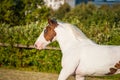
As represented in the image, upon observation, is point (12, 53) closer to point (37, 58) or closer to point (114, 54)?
point (37, 58)

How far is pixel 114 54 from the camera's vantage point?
21.4ft

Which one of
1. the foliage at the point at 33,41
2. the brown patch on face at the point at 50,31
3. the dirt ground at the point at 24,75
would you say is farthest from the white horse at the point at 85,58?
the foliage at the point at 33,41

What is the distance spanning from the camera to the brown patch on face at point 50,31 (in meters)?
6.93

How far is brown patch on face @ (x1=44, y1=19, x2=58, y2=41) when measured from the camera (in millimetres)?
6930

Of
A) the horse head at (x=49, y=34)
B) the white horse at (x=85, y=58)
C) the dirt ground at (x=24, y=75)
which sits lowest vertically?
the dirt ground at (x=24, y=75)

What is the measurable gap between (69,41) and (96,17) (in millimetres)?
15458

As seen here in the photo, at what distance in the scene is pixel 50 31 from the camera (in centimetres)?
698

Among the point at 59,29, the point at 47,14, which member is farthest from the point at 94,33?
the point at 47,14

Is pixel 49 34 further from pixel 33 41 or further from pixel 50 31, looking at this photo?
pixel 33 41

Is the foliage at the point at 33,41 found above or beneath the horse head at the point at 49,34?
beneath

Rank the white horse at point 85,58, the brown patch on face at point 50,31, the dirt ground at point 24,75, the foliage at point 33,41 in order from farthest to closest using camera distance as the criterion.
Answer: the foliage at point 33,41, the dirt ground at point 24,75, the brown patch on face at point 50,31, the white horse at point 85,58

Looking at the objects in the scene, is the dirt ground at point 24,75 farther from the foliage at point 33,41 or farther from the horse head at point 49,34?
the horse head at point 49,34

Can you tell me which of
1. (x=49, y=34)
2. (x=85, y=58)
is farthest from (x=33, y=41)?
(x=85, y=58)

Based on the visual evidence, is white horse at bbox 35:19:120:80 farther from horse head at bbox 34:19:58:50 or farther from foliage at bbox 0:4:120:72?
foliage at bbox 0:4:120:72
